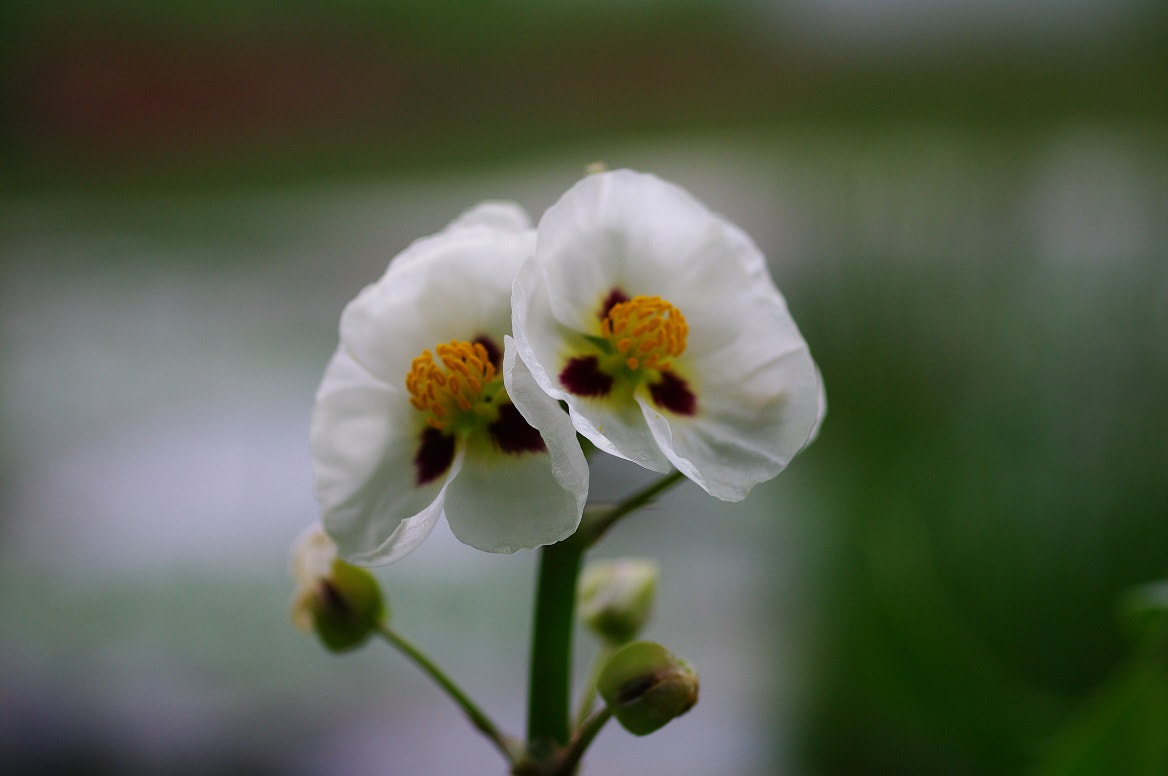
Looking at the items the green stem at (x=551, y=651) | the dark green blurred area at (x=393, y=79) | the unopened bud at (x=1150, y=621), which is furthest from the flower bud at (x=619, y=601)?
the dark green blurred area at (x=393, y=79)

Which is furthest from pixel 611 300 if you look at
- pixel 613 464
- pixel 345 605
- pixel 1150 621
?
pixel 613 464

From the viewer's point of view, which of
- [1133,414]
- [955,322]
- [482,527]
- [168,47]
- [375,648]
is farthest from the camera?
[168,47]

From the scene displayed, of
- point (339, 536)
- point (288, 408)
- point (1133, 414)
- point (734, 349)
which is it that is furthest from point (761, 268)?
point (288, 408)

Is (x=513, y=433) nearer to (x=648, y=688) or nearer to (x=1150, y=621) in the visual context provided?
(x=648, y=688)

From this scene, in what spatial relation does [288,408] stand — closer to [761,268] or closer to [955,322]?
[955,322]

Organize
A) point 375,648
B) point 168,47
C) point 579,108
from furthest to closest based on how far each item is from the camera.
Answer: point 579,108, point 168,47, point 375,648

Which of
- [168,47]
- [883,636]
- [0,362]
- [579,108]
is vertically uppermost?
[168,47]

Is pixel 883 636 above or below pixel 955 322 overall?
below
